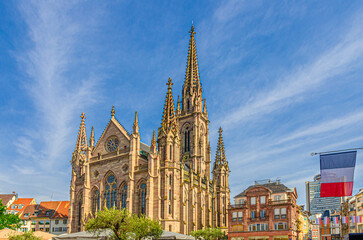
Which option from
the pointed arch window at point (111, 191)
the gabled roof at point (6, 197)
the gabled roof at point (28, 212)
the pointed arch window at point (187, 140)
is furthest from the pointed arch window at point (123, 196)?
the gabled roof at point (6, 197)

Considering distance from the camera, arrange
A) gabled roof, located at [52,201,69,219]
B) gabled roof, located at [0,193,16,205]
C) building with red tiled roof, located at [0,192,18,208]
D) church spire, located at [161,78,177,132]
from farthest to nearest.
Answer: gabled roof, located at [0,193,16,205], building with red tiled roof, located at [0,192,18,208], gabled roof, located at [52,201,69,219], church spire, located at [161,78,177,132]

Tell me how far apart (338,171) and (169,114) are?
42607 mm

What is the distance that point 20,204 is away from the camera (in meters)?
98.7

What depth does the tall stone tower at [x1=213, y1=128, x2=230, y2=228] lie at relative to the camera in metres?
77.4

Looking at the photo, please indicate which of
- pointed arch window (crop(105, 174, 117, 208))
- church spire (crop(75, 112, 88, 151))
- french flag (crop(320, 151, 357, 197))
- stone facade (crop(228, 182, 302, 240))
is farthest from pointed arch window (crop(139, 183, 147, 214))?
french flag (crop(320, 151, 357, 197))

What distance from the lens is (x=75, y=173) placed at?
7425 cm

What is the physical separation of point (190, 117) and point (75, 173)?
29639 mm

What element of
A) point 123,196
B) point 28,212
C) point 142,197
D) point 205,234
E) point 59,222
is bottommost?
point 59,222

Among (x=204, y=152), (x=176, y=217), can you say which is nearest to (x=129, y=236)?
(x=176, y=217)

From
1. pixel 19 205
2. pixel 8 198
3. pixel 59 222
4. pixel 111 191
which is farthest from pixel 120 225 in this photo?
pixel 8 198

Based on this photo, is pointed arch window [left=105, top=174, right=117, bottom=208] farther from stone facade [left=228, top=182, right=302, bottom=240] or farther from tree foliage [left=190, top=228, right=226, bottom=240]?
stone facade [left=228, top=182, right=302, bottom=240]

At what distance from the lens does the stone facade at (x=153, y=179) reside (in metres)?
59.6

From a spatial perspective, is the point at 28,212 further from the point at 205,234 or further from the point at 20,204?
the point at 205,234

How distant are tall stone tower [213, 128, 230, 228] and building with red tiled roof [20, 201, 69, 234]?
36617 millimetres
